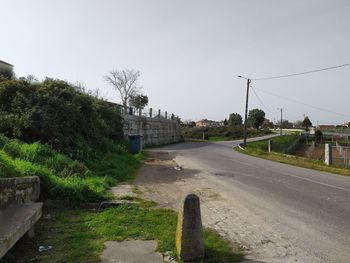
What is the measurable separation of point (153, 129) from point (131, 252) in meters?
35.7

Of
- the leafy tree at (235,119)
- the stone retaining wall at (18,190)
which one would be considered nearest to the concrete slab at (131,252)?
the stone retaining wall at (18,190)

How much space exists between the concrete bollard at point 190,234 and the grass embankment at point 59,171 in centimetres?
398

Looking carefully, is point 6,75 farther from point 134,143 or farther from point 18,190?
point 18,190

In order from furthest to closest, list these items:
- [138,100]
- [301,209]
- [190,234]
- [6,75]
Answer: [138,100] → [6,75] → [301,209] → [190,234]

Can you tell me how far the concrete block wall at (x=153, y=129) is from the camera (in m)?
33.0

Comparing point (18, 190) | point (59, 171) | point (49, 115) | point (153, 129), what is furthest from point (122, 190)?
point (153, 129)

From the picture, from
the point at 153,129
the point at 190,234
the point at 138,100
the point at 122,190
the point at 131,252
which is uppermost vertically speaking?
the point at 138,100

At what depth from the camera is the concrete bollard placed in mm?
5336

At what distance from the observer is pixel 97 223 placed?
7195 millimetres

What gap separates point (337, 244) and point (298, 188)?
20.8 ft

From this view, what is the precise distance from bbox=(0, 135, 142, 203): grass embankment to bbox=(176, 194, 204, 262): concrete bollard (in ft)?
13.1

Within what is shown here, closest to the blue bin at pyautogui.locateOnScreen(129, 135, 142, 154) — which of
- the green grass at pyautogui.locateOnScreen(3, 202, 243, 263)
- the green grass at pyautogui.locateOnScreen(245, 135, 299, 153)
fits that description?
the green grass at pyautogui.locateOnScreen(245, 135, 299, 153)

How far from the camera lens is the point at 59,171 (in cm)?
1110

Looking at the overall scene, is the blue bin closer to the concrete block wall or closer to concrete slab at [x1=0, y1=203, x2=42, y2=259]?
the concrete block wall
